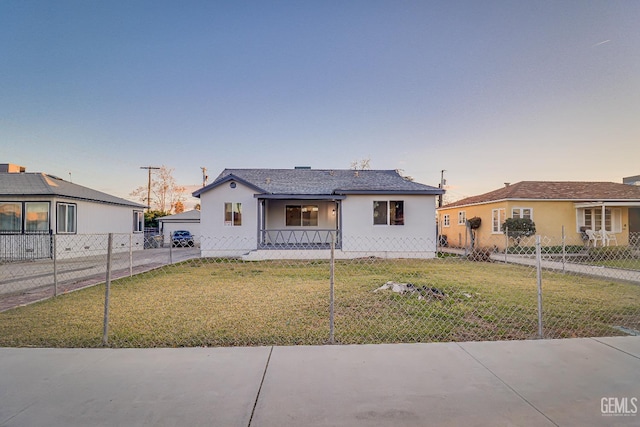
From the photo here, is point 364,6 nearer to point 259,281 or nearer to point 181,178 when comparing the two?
point 259,281

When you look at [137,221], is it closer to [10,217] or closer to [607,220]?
[10,217]

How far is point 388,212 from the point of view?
16750 millimetres

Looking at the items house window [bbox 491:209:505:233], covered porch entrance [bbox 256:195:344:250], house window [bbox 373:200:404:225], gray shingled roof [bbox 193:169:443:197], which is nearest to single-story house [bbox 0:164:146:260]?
gray shingled roof [bbox 193:169:443:197]

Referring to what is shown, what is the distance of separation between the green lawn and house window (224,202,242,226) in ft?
25.7

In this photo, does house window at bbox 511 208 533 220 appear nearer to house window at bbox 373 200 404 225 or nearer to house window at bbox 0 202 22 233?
house window at bbox 373 200 404 225

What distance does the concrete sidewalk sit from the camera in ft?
8.37

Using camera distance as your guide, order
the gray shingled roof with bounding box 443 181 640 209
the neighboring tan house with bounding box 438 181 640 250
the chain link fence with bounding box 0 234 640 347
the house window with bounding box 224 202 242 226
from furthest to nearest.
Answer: the gray shingled roof with bounding box 443 181 640 209
the neighboring tan house with bounding box 438 181 640 250
the house window with bounding box 224 202 242 226
the chain link fence with bounding box 0 234 640 347

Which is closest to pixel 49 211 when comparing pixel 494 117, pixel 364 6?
pixel 364 6

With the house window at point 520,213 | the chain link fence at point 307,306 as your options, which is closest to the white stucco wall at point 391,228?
the chain link fence at point 307,306

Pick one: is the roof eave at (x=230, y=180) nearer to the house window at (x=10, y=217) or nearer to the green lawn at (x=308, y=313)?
the green lawn at (x=308, y=313)

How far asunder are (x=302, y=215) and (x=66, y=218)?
12.6m

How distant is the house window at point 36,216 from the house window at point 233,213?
8695 mm

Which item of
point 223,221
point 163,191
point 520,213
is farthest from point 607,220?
point 163,191

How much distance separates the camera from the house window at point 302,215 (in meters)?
19.0
